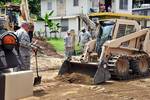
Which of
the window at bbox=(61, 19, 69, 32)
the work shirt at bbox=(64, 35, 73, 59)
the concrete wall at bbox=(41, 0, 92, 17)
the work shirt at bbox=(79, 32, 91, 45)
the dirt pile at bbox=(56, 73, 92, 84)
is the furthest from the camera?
the window at bbox=(61, 19, 69, 32)

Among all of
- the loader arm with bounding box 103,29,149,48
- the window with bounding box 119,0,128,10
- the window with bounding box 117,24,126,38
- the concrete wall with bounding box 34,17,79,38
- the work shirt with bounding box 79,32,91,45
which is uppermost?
the window with bounding box 119,0,128,10

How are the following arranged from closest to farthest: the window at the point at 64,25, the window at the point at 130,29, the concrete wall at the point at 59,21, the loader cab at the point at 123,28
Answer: the loader cab at the point at 123,28, the window at the point at 130,29, the concrete wall at the point at 59,21, the window at the point at 64,25

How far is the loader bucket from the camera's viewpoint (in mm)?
12516

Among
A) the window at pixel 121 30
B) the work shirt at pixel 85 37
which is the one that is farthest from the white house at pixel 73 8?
the window at pixel 121 30

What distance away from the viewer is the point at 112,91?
36.8 ft

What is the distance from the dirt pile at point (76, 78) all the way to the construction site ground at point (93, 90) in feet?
0.81

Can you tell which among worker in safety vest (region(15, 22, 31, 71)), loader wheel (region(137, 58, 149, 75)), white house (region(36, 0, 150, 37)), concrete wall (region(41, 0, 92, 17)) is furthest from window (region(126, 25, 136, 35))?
concrete wall (region(41, 0, 92, 17))

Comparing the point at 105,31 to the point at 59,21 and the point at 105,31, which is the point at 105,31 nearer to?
the point at 105,31

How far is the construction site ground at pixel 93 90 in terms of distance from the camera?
10.2 metres

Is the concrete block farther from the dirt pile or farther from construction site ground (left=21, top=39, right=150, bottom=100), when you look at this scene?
the dirt pile

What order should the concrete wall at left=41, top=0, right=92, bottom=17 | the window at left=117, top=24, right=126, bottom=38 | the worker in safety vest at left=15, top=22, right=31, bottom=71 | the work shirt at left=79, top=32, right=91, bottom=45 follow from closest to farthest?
the worker in safety vest at left=15, top=22, right=31, bottom=71 → the window at left=117, top=24, right=126, bottom=38 → the work shirt at left=79, top=32, right=91, bottom=45 → the concrete wall at left=41, top=0, right=92, bottom=17

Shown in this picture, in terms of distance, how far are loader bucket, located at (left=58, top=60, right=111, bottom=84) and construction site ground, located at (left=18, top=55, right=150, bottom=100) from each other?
0.23m

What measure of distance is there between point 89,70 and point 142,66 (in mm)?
2357

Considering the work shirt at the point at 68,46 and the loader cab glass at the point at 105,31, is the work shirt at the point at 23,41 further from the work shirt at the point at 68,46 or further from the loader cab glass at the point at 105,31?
the work shirt at the point at 68,46
